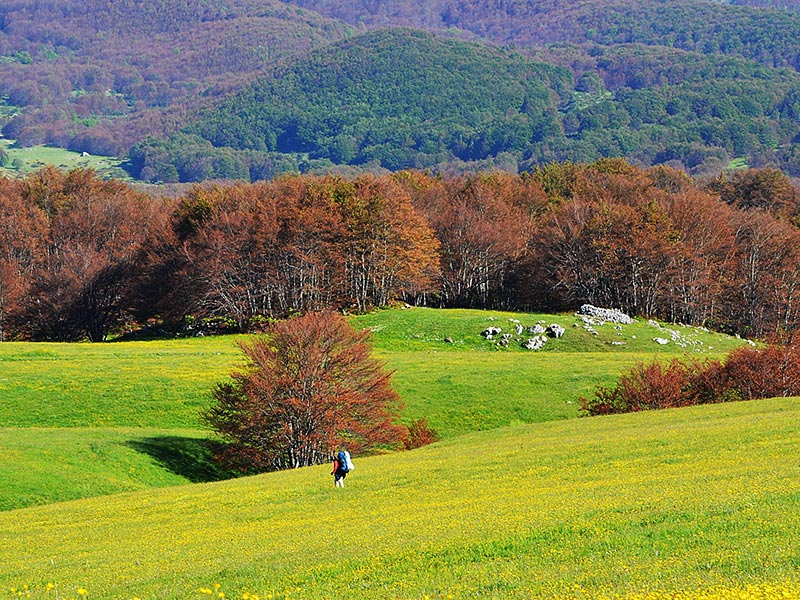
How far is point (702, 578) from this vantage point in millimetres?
16781

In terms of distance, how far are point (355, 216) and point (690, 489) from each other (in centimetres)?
8800

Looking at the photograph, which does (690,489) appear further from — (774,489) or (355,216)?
(355,216)

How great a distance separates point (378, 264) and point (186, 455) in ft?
190

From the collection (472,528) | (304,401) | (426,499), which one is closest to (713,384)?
(304,401)

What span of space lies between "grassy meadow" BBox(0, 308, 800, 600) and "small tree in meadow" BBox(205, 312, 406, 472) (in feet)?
10.7

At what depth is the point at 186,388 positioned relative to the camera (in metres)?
68.6

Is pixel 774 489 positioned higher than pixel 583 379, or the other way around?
pixel 774 489

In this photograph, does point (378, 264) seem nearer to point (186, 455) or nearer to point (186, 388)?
point (186, 388)

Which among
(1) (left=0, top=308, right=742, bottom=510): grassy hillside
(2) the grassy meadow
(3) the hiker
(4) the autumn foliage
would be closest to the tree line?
(1) (left=0, top=308, right=742, bottom=510): grassy hillside

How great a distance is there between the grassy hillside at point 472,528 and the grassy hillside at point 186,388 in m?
7.05

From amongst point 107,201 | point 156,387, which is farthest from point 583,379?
point 107,201

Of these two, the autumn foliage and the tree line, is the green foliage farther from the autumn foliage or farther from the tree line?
the tree line

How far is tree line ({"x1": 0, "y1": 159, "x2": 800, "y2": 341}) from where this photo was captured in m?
108

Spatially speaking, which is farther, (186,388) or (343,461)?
(186,388)
